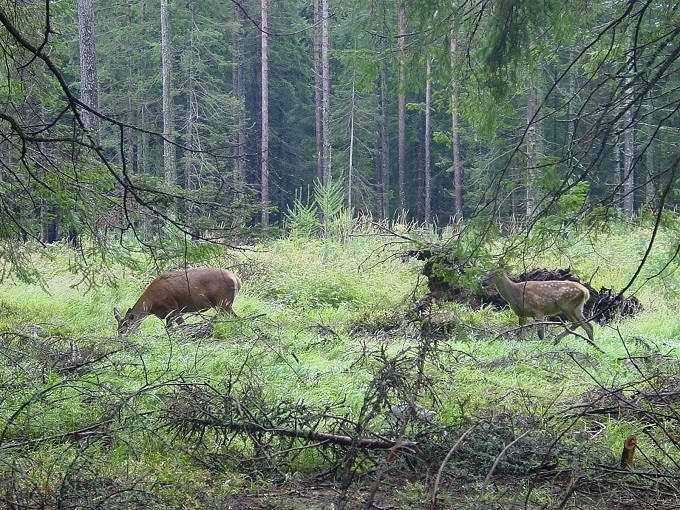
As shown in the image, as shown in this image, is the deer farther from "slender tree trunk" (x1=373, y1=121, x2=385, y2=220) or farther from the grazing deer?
"slender tree trunk" (x1=373, y1=121, x2=385, y2=220)

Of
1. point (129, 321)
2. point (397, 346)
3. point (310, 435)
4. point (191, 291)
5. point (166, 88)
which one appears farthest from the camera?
point (166, 88)

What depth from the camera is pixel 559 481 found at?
14.3 feet

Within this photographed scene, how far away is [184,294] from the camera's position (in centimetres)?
1262

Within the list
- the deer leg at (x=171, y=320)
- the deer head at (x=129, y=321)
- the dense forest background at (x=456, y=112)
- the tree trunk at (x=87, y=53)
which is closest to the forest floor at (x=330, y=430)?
the dense forest background at (x=456, y=112)

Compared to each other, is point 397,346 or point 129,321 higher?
point 397,346

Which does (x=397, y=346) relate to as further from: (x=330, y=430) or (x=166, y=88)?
(x=166, y=88)

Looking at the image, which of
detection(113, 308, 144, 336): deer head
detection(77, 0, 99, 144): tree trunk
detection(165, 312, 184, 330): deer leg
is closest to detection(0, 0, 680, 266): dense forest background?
detection(165, 312, 184, 330): deer leg

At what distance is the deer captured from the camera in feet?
40.1

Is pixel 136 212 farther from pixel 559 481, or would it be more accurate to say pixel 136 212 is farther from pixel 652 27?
pixel 652 27

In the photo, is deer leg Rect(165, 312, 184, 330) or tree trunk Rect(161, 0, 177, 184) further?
tree trunk Rect(161, 0, 177, 184)

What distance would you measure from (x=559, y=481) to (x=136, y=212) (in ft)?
9.86

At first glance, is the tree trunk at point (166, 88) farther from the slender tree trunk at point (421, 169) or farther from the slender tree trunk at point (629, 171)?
the slender tree trunk at point (421, 169)

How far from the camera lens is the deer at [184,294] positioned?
1223cm

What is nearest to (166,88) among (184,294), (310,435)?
(184,294)
